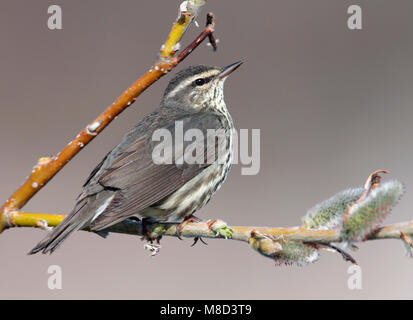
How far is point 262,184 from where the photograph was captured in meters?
5.03

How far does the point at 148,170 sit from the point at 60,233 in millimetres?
804

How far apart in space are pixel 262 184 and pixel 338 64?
137 cm

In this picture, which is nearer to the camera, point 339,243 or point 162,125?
point 339,243

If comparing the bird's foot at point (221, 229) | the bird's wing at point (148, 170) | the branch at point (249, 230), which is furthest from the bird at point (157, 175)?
the bird's foot at point (221, 229)

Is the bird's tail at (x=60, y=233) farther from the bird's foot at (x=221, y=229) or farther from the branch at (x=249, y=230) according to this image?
the bird's foot at (x=221, y=229)

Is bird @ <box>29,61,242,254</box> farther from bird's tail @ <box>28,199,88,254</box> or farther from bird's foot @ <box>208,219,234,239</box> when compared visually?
bird's foot @ <box>208,219,234,239</box>

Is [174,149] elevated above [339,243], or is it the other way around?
[174,149]

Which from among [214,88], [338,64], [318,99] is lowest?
[214,88]

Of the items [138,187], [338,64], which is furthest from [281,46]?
[138,187]

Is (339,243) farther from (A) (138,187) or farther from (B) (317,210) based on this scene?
(A) (138,187)

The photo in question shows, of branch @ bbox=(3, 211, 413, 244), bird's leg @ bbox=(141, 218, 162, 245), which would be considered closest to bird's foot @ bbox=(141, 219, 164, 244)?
bird's leg @ bbox=(141, 218, 162, 245)

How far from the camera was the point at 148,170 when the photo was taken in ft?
9.36

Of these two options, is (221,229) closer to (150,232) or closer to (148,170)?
(150,232)

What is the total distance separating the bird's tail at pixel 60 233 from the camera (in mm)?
2037
